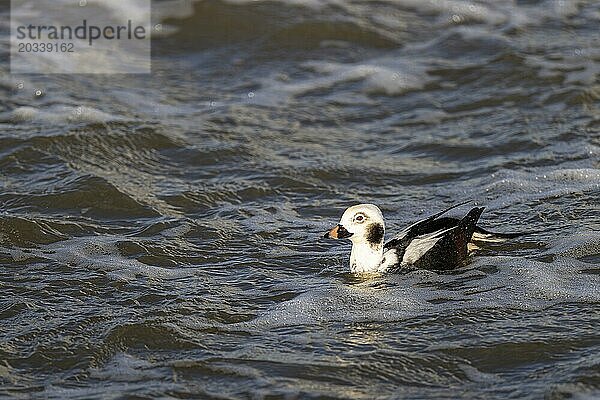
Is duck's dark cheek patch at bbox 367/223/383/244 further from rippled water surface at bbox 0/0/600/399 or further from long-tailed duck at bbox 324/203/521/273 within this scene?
rippled water surface at bbox 0/0/600/399

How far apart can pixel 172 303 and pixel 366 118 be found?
400cm

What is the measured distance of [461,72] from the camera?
1060 centimetres

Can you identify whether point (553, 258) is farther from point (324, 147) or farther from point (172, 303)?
point (324, 147)

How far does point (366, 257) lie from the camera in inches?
262

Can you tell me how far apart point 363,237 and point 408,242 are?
0.27 meters

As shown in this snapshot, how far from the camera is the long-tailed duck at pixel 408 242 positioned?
6.57 meters

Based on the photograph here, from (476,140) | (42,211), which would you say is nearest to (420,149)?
(476,140)

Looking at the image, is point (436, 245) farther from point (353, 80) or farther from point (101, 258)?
point (353, 80)

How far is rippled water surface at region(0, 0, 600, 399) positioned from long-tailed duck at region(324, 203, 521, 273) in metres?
0.10
